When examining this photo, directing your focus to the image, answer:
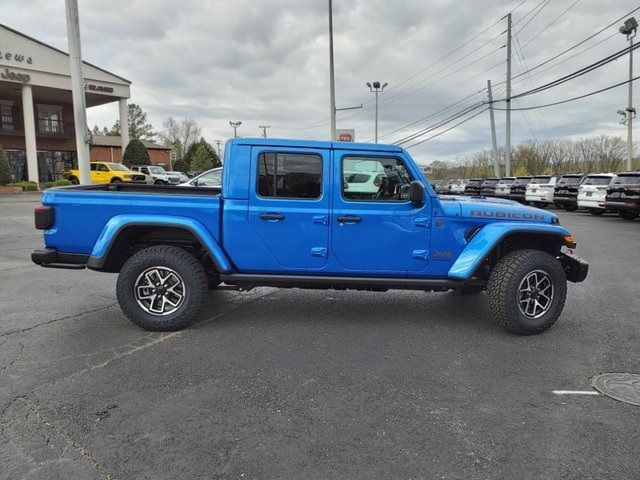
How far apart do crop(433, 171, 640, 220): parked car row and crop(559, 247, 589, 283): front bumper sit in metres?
8.79

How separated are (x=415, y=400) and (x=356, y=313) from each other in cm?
220

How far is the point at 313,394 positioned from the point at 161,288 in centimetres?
215

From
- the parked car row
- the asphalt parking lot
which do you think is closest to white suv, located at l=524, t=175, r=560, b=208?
the parked car row

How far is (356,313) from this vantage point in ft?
18.5

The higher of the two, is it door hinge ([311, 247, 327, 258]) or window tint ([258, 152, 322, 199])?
window tint ([258, 152, 322, 199])

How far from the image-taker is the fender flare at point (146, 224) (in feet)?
15.4

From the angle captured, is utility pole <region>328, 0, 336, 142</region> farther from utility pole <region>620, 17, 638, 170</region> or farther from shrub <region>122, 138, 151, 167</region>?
shrub <region>122, 138, 151, 167</region>

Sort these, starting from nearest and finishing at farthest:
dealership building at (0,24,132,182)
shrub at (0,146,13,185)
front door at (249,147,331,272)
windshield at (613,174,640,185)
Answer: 1. front door at (249,147,331,272)
2. windshield at (613,174,640,185)
3. shrub at (0,146,13,185)
4. dealership building at (0,24,132,182)

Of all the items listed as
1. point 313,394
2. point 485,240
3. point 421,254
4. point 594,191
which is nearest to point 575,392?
point 485,240

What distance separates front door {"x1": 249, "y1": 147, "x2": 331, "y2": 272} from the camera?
480 cm

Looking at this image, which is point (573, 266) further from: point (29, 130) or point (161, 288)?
point (29, 130)

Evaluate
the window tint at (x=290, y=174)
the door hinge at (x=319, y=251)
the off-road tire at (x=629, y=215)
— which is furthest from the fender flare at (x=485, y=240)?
the off-road tire at (x=629, y=215)

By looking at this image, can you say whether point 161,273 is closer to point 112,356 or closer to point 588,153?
point 112,356

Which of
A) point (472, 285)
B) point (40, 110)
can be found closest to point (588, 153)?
point (40, 110)
